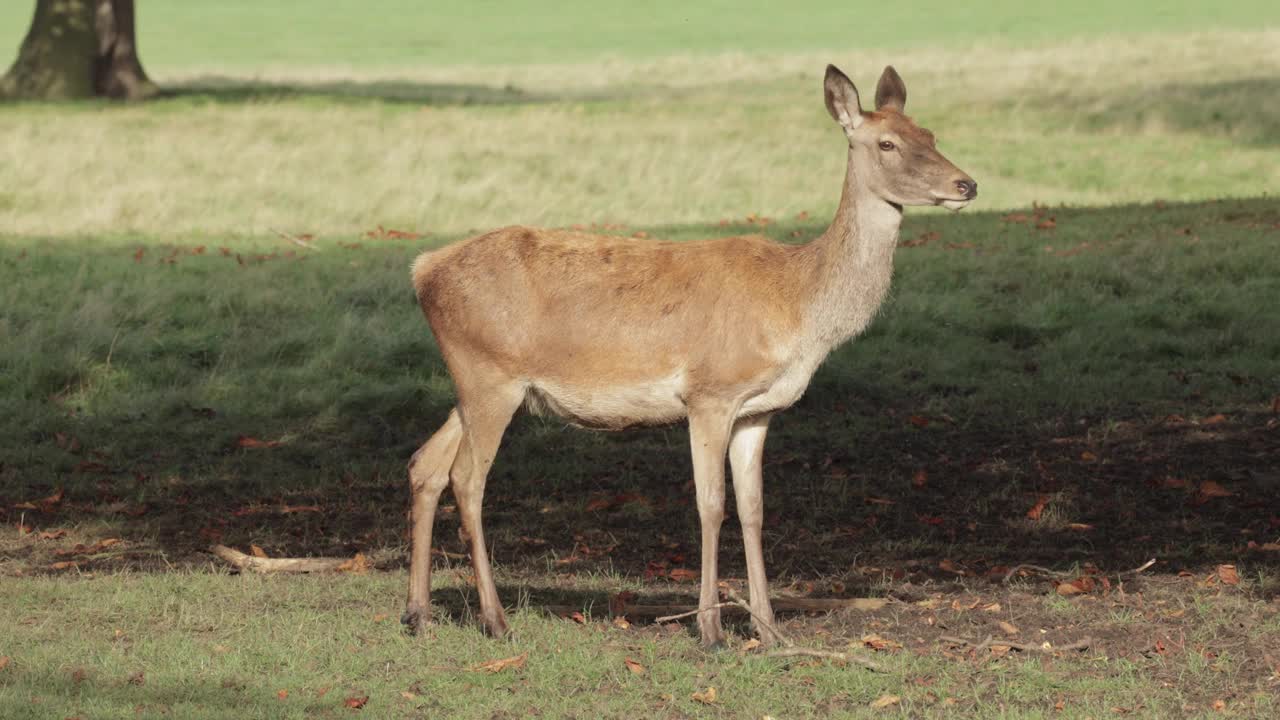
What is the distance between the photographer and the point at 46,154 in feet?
90.6

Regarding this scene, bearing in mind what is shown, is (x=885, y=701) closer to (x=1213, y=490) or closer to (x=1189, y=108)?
(x=1213, y=490)

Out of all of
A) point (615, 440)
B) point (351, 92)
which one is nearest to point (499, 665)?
point (615, 440)

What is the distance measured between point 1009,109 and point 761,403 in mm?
31408

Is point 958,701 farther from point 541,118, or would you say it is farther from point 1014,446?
point 541,118

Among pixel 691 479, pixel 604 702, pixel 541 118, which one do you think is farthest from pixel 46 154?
pixel 604 702

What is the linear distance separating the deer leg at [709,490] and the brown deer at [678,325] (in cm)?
1

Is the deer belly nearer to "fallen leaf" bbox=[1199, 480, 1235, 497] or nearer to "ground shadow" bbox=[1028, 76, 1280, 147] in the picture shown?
"fallen leaf" bbox=[1199, 480, 1235, 497]

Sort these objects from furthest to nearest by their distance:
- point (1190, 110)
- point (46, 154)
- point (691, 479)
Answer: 1. point (1190, 110)
2. point (46, 154)
3. point (691, 479)

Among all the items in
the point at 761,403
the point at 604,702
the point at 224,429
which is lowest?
the point at 224,429

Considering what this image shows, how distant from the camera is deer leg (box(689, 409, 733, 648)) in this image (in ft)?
27.9

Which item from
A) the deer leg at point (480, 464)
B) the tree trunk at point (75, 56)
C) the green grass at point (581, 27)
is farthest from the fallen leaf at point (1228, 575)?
the green grass at point (581, 27)

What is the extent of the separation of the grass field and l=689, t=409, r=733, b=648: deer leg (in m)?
0.21

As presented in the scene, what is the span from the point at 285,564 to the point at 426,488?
5.20 ft

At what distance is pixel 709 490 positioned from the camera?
8633 mm
